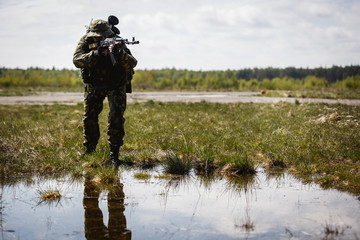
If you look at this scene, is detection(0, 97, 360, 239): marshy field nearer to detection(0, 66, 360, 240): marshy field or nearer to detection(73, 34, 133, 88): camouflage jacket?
detection(0, 66, 360, 240): marshy field

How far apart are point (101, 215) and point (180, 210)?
0.77m

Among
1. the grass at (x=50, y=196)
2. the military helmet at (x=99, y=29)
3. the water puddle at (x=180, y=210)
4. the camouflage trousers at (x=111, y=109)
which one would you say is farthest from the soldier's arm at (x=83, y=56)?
the grass at (x=50, y=196)

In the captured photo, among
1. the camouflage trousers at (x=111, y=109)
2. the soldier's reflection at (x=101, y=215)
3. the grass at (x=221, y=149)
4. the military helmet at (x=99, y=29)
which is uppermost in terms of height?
the military helmet at (x=99, y=29)

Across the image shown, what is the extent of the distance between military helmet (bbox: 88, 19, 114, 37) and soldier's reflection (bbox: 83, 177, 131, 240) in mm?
2483

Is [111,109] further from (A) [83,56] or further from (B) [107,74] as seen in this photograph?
(A) [83,56]

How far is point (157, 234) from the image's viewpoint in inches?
122

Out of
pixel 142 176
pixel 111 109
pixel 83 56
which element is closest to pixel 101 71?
pixel 83 56

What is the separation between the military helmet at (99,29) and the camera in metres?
6.06

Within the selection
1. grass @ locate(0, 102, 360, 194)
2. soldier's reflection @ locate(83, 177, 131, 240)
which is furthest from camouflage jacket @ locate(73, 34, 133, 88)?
soldier's reflection @ locate(83, 177, 131, 240)

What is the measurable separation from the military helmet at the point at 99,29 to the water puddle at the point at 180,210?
2.34m

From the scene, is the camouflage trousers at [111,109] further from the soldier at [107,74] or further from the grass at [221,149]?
Result: the grass at [221,149]

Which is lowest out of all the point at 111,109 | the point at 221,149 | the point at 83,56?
the point at 221,149

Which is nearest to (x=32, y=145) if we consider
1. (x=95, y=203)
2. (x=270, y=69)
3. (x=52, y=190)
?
(x=52, y=190)

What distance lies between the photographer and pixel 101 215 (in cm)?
362
